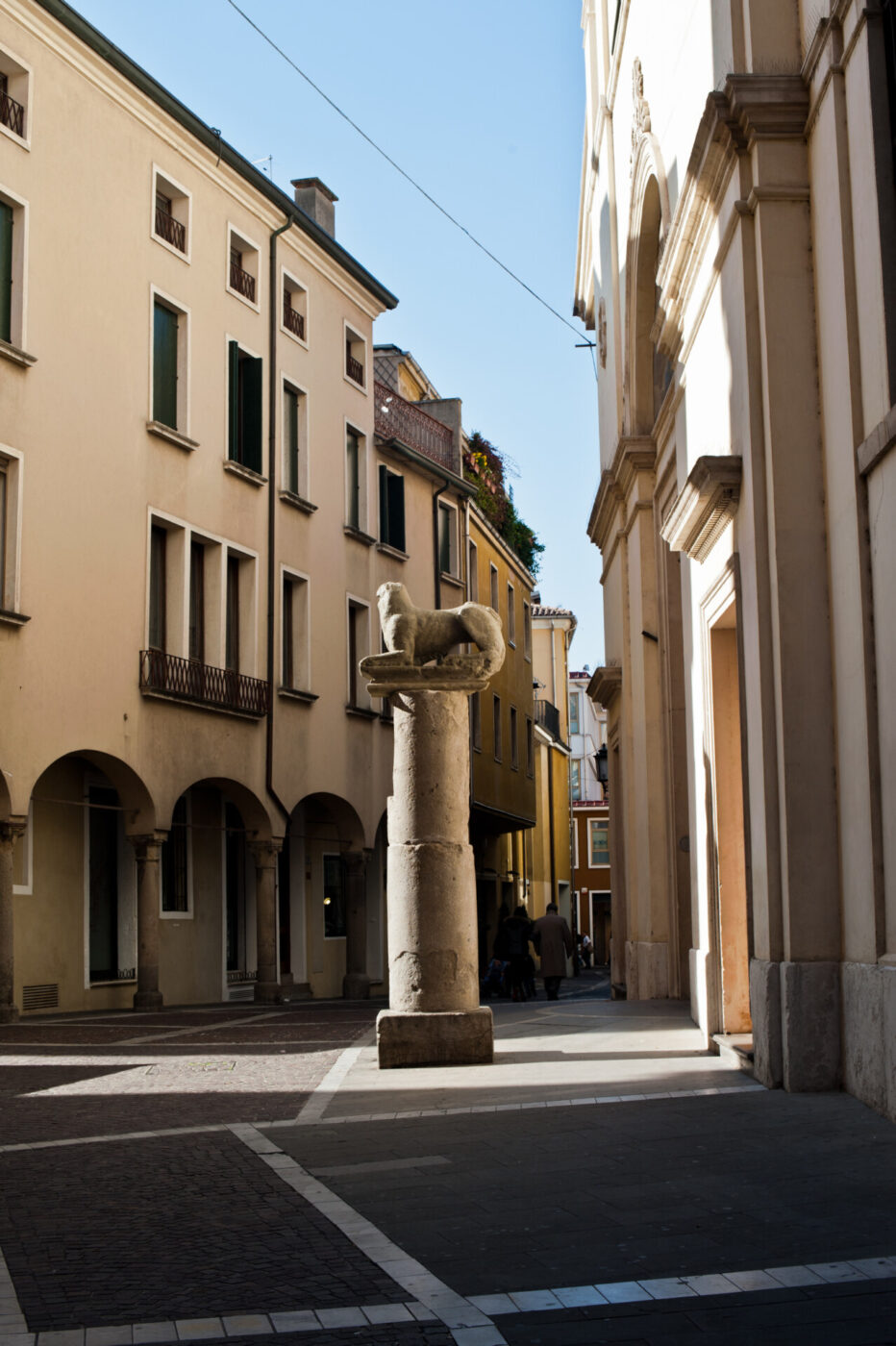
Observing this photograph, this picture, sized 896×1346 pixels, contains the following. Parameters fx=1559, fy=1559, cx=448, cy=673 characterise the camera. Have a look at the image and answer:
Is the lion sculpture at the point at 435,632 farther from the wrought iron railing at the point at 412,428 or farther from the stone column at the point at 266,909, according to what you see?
the wrought iron railing at the point at 412,428

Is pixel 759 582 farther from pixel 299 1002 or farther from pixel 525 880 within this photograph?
pixel 525 880

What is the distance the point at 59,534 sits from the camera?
19.6 metres

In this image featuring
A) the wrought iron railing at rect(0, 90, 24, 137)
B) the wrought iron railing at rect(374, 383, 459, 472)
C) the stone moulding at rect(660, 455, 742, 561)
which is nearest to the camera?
the stone moulding at rect(660, 455, 742, 561)

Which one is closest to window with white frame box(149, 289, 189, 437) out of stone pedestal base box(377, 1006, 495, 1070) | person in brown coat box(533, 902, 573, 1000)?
person in brown coat box(533, 902, 573, 1000)

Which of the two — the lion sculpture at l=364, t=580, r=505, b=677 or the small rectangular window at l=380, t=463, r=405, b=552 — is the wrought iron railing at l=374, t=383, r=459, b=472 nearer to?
the small rectangular window at l=380, t=463, r=405, b=552

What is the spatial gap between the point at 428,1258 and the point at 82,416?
55.7 ft

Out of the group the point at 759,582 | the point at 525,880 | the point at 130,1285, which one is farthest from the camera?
the point at 525,880

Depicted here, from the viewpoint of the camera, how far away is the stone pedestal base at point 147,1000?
21031 millimetres

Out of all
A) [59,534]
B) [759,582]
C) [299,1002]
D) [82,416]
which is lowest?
[299,1002]

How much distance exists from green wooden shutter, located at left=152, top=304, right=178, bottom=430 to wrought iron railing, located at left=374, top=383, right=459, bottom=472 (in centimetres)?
857

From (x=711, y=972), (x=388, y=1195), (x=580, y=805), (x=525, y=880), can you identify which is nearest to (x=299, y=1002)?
(x=711, y=972)

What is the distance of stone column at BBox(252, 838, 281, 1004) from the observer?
24.7 metres

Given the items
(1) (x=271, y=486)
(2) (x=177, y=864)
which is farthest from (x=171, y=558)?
(2) (x=177, y=864)

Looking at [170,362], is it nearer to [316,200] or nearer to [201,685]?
[201,685]
